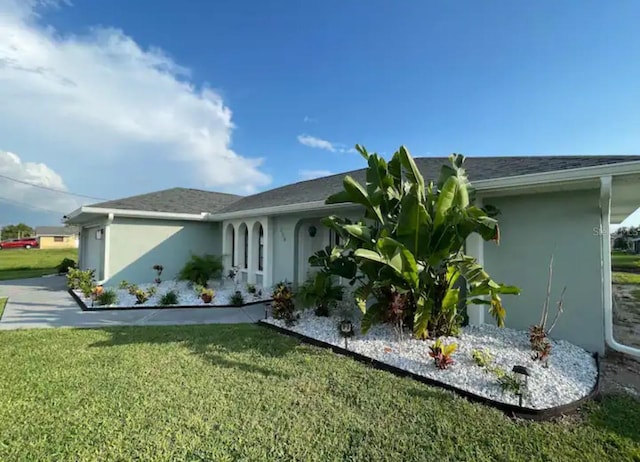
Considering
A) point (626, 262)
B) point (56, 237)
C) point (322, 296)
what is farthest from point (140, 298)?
point (56, 237)

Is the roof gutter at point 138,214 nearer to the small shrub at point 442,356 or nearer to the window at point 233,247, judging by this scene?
the window at point 233,247

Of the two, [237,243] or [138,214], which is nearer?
[138,214]

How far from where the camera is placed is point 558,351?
6277mm

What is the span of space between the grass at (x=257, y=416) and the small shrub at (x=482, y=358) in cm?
110

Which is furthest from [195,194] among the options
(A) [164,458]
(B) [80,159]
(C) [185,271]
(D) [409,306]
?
(A) [164,458]

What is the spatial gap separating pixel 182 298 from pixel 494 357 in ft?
34.5

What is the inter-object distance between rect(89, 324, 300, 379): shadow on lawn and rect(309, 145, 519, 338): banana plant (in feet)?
6.81

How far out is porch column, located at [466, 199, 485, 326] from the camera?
768 centimetres

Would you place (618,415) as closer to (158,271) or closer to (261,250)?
(261,250)

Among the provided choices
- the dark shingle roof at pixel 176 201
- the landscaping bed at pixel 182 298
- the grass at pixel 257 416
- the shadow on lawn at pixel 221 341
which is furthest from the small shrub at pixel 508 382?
the dark shingle roof at pixel 176 201

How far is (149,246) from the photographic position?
15453mm

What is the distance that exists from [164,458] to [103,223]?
1500 cm

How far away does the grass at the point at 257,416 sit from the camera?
11.4 ft

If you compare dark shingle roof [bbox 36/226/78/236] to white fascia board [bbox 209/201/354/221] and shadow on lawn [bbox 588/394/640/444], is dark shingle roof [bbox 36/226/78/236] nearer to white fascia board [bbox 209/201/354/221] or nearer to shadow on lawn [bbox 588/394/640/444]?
white fascia board [bbox 209/201/354/221]
